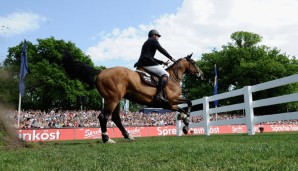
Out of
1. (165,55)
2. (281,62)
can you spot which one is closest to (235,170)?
(165,55)

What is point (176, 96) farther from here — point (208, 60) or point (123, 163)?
point (208, 60)

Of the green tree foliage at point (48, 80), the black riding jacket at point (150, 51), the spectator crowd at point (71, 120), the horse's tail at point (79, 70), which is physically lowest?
the spectator crowd at point (71, 120)

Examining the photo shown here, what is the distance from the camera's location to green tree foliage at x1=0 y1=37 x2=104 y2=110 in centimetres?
4669

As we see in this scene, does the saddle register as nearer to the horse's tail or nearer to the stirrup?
the stirrup

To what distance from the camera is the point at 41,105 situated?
48.1 m

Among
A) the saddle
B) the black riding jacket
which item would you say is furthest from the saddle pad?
the black riding jacket

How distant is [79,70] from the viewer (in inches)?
369

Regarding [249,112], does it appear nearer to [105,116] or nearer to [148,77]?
[148,77]

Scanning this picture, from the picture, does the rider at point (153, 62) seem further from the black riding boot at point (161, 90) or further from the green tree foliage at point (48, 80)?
the green tree foliage at point (48, 80)

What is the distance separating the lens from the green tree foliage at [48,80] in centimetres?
4669

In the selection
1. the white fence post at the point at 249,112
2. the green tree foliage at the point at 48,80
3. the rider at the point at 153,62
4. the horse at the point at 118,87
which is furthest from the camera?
the green tree foliage at the point at 48,80

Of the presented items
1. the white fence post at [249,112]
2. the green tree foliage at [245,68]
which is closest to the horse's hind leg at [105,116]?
the white fence post at [249,112]

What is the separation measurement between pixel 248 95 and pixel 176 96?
332 centimetres

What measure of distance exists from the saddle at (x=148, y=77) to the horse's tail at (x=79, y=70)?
1.28 meters
